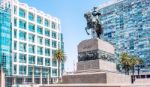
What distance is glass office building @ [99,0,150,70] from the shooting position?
114m

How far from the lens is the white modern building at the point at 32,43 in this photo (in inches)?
3258

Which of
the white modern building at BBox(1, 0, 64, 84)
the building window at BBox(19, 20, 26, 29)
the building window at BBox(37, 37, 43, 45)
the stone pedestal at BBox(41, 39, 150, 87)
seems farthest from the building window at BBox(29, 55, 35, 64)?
the stone pedestal at BBox(41, 39, 150, 87)

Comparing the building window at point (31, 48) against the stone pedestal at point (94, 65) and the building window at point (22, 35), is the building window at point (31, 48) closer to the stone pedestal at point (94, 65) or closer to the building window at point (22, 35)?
the building window at point (22, 35)

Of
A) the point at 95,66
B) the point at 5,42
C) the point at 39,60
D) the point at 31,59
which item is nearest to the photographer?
the point at 95,66

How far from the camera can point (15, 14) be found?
8344 centimetres

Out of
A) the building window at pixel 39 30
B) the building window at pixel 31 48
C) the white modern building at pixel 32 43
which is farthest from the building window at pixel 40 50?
the building window at pixel 39 30

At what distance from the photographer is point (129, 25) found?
120438 mm

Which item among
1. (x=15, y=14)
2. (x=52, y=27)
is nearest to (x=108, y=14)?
(x=52, y=27)

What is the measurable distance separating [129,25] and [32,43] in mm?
47692

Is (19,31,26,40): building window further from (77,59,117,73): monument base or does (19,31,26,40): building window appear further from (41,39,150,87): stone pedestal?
(77,59,117,73): monument base

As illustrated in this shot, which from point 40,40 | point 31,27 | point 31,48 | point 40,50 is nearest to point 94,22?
point 31,48

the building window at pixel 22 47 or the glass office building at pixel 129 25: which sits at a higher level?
the glass office building at pixel 129 25

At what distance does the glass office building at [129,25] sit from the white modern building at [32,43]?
3123 cm

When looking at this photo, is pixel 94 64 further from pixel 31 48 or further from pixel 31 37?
pixel 31 37
